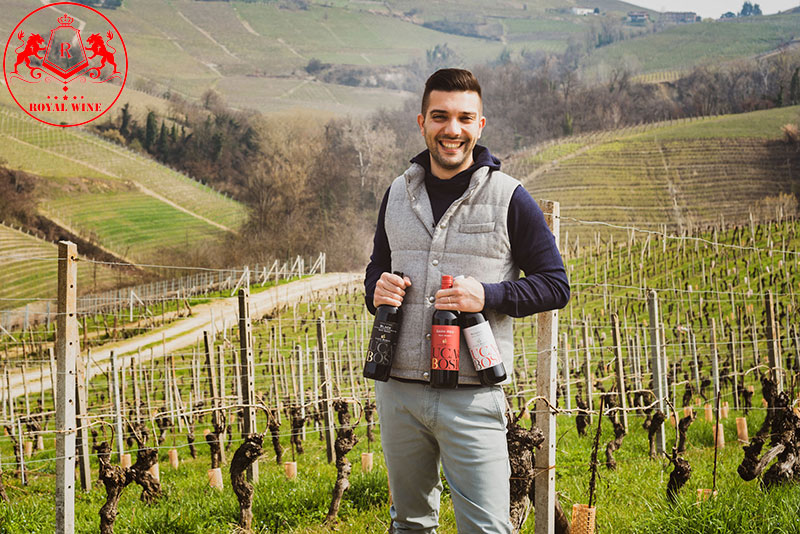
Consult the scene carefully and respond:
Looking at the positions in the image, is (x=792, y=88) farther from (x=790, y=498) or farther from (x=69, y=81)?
(x=790, y=498)

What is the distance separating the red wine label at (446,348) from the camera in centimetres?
184

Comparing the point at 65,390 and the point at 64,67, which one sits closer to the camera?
the point at 65,390

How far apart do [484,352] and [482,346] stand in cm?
2

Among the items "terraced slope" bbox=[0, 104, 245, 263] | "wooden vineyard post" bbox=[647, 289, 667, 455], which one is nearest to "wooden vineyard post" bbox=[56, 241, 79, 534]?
"wooden vineyard post" bbox=[647, 289, 667, 455]

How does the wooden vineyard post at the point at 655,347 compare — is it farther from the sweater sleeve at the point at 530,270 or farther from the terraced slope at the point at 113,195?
the terraced slope at the point at 113,195

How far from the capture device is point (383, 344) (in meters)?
1.92

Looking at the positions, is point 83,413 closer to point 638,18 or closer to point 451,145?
point 451,145

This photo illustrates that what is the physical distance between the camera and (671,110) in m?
40.5

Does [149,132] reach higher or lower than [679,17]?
lower

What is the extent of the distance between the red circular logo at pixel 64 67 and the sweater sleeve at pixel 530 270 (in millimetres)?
27032

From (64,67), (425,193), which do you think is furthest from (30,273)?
(425,193)

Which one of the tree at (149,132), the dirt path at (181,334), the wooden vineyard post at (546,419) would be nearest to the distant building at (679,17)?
the tree at (149,132)

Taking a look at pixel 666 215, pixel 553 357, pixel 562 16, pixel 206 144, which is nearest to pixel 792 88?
pixel 666 215

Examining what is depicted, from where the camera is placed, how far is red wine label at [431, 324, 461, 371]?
6.05 ft
